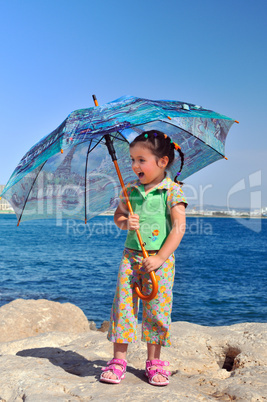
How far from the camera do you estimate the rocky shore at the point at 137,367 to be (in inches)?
119

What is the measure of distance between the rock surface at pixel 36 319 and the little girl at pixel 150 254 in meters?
3.65

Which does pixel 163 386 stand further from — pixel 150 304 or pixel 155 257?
pixel 155 257

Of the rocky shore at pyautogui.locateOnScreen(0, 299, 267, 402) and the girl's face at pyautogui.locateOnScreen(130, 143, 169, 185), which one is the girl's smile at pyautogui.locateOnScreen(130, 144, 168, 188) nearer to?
the girl's face at pyautogui.locateOnScreen(130, 143, 169, 185)

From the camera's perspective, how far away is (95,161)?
14.5ft

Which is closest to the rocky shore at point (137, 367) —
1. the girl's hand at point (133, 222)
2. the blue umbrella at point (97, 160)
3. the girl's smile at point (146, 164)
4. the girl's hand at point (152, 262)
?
the girl's hand at point (152, 262)

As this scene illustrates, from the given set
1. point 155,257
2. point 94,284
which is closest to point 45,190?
point 155,257

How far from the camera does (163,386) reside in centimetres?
322

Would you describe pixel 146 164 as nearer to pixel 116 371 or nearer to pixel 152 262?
pixel 152 262

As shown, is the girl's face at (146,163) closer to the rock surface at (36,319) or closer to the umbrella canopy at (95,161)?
the umbrella canopy at (95,161)

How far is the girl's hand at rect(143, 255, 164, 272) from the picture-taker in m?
3.23

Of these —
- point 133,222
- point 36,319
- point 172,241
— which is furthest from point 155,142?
point 36,319

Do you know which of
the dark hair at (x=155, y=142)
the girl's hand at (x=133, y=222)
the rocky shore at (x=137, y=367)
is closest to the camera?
the rocky shore at (x=137, y=367)

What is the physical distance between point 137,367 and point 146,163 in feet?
6.86

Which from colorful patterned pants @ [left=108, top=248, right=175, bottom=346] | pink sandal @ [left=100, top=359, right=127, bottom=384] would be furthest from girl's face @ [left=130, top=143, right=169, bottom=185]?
pink sandal @ [left=100, top=359, right=127, bottom=384]
